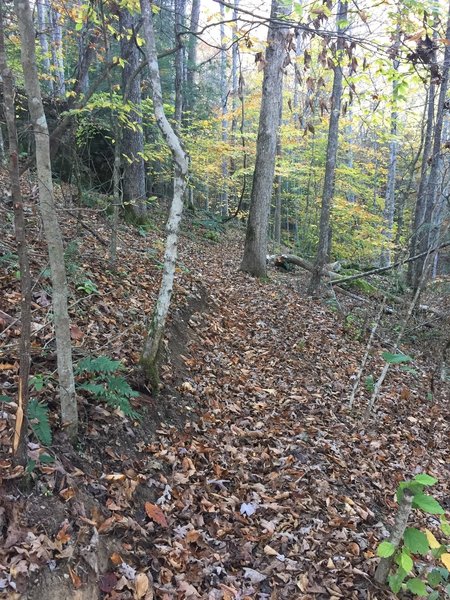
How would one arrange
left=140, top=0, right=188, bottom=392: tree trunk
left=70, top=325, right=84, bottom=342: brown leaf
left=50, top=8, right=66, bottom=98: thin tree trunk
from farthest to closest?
left=50, top=8, right=66, bottom=98: thin tree trunk < left=70, top=325, right=84, bottom=342: brown leaf < left=140, top=0, right=188, bottom=392: tree trunk

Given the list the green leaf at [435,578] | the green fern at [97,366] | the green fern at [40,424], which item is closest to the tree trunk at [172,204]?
the green fern at [97,366]

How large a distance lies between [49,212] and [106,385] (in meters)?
1.85

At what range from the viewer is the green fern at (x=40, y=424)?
297 centimetres

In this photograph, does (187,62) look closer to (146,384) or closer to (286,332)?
(286,332)

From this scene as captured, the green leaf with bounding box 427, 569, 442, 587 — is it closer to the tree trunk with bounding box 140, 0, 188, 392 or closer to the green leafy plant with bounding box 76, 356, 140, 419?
the green leafy plant with bounding box 76, 356, 140, 419

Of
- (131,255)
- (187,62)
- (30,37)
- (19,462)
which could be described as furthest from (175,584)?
(187,62)

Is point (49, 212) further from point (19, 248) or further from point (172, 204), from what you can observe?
point (172, 204)

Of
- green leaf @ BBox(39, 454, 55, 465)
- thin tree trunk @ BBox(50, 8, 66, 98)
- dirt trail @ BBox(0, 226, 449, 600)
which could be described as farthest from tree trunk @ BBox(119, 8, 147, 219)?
green leaf @ BBox(39, 454, 55, 465)

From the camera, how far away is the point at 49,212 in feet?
8.97

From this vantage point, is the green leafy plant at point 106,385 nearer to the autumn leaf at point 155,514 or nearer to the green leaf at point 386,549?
the autumn leaf at point 155,514

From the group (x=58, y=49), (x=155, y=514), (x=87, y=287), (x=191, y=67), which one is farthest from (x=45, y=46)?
(x=155, y=514)

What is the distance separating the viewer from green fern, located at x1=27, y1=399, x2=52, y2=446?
297 cm

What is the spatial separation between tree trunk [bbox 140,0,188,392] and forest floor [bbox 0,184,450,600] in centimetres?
27

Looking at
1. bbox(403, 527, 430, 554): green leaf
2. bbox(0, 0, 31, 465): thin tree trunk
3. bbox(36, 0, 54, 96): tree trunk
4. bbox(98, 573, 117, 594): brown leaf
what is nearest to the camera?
bbox(0, 0, 31, 465): thin tree trunk
